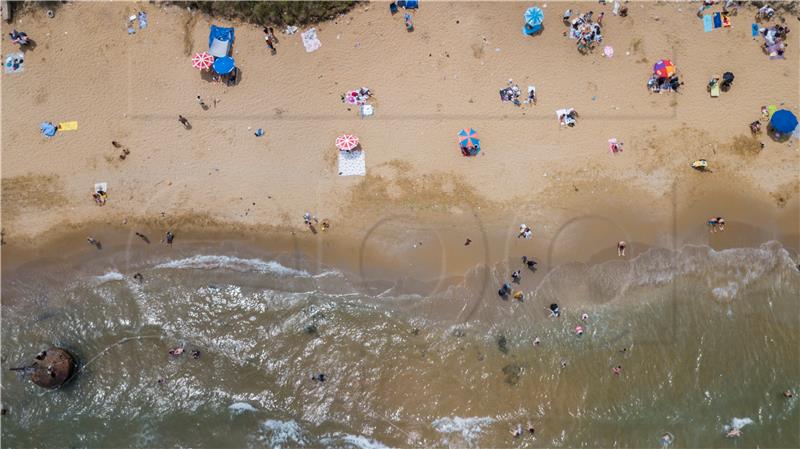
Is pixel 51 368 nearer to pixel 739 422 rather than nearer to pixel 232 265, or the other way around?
pixel 232 265

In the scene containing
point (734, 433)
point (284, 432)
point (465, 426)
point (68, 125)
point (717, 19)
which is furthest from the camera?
point (68, 125)

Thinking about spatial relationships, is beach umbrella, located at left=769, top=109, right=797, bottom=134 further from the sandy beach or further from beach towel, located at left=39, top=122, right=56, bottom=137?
beach towel, located at left=39, top=122, right=56, bottom=137

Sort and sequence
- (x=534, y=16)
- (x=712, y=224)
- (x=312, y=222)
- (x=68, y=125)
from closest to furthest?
(x=712, y=224)
(x=534, y=16)
(x=312, y=222)
(x=68, y=125)

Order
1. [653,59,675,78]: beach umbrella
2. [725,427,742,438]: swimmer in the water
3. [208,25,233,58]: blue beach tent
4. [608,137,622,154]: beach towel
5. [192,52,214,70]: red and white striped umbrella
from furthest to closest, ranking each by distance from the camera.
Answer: [208,25,233,58]: blue beach tent → [608,137,622,154]: beach towel → [192,52,214,70]: red and white striped umbrella → [653,59,675,78]: beach umbrella → [725,427,742,438]: swimmer in the water

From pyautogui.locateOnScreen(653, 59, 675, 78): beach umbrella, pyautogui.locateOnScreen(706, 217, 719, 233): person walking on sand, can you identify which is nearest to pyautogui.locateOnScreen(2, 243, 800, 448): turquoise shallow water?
pyautogui.locateOnScreen(706, 217, 719, 233): person walking on sand

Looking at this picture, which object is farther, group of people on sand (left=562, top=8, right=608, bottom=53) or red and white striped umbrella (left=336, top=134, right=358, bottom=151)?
group of people on sand (left=562, top=8, right=608, bottom=53)

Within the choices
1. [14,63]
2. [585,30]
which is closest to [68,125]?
[14,63]

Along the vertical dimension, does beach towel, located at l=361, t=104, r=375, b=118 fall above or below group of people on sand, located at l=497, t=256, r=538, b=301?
above
